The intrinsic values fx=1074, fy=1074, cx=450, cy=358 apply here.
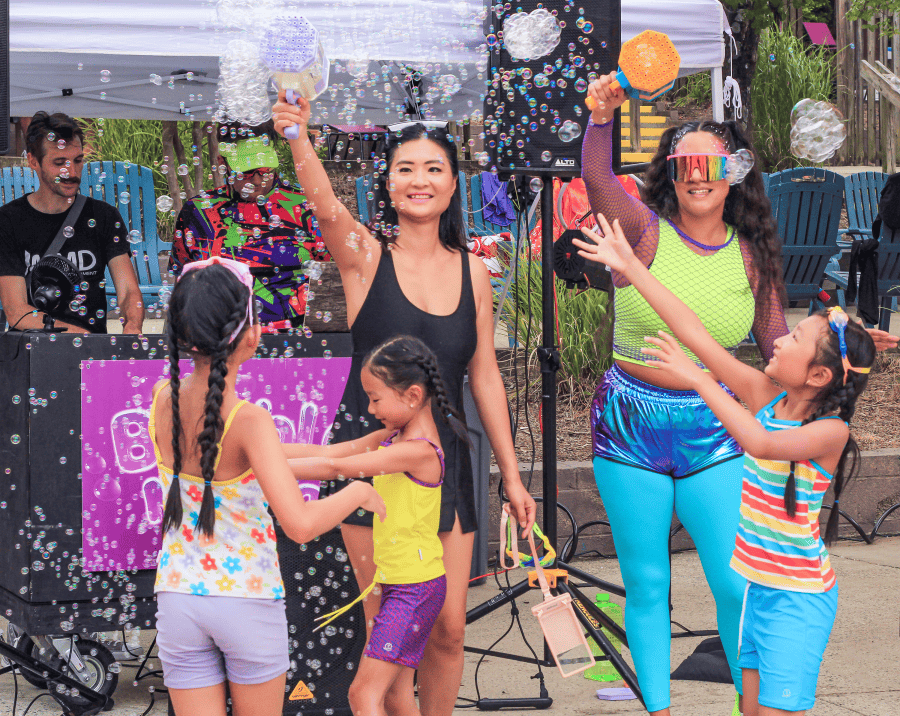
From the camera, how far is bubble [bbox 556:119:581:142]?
3.72 meters

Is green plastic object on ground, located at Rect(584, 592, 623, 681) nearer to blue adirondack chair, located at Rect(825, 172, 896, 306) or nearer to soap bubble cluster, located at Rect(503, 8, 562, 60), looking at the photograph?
soap bubble cluster, located at Rect(503, 8, 562, 60)

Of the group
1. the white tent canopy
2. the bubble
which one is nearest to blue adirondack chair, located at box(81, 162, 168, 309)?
the white tent canopy

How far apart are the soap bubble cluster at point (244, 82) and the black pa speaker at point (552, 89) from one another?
80cm

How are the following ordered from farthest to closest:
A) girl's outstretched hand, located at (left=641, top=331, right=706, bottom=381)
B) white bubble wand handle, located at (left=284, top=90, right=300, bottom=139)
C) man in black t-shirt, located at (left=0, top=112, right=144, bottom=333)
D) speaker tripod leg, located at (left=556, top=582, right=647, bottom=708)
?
man in black t-shirt, located at (left=0, top=112, right=144, bottom=333)
speaker tripod leg, located at (left=556, top=582, right=647, bottom=708)
girl's outstretched hand, located at (left=641, top=331, right=706, bottom=381)
white bubble wand handle, located at (left=284, top=90, right=300, bottom=139)

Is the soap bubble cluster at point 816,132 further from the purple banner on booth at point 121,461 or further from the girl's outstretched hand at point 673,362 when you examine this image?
the purple banner on booth at point 121,461

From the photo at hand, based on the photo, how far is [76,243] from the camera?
4.37 metres

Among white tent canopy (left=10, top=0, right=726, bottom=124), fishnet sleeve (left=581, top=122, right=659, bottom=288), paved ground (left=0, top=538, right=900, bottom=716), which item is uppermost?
white tent canopy (left=10, top=0, right=726, bottom=124)

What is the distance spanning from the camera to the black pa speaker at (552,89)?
370cm

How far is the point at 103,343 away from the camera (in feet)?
11.0

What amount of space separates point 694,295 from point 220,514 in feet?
4.81

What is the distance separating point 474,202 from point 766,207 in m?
6.01

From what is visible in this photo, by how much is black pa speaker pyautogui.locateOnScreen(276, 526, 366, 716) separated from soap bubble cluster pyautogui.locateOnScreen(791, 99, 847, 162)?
204cm

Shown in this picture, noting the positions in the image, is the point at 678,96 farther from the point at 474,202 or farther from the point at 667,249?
the point at 667,249

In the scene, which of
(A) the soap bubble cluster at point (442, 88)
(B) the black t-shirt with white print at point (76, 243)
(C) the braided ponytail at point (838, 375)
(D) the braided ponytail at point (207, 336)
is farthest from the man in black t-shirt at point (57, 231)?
(C) the braided ponytail at point (838, 375)
